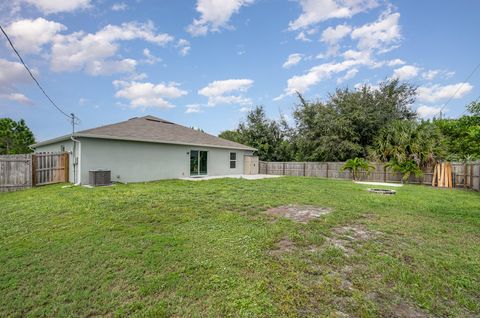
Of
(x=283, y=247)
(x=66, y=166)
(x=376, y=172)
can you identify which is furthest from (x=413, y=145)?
(x=66, y=166)

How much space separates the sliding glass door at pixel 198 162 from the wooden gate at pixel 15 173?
747cm

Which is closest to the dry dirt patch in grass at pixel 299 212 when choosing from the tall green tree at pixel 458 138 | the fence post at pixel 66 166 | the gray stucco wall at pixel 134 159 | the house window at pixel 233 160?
the gray stucco wall at pixel 134 159

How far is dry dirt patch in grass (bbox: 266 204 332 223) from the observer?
5300mm

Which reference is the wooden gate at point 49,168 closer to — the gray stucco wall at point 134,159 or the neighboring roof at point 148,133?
the gray stucco wall at point 134,159

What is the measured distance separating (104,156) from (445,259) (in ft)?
38.6

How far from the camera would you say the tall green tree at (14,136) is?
2573 centimetres

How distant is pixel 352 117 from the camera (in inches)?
712

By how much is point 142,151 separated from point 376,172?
1396cm

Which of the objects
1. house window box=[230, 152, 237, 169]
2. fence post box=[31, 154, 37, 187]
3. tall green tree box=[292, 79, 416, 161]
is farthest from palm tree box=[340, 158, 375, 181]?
fence post box=[31, 154, 37, 187]

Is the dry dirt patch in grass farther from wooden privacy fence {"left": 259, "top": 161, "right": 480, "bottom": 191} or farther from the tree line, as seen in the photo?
the tree line

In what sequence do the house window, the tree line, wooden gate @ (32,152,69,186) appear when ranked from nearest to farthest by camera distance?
wooden gate @ (32,152,69,186)
the tree line
the house window

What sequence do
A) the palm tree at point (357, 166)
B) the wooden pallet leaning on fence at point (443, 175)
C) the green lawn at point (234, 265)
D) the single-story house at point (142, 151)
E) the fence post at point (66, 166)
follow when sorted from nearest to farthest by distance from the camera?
the green lawn at point (234, 265), the single-story house at point (142, 151), the fence post at point (66, 166), the wooden pallet leaning on fence at point (443, 175), the palm tree at point (357, 166)

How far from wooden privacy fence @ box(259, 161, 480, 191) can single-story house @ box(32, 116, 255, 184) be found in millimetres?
4534

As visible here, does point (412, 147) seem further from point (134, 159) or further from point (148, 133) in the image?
point (134, 159)
